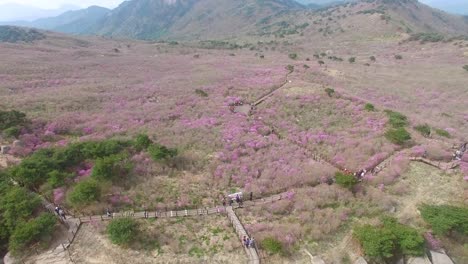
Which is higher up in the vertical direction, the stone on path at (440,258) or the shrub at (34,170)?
the shrub at (34,170)

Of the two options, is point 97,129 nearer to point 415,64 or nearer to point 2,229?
point 2,229

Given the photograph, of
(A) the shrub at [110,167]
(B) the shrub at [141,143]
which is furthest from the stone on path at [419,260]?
(B) the shrub at [141,143]

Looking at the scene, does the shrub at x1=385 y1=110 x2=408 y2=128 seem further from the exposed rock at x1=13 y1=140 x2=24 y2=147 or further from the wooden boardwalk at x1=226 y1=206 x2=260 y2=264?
the exposed rock at x1=13 y1=140 x2=24 y2=147

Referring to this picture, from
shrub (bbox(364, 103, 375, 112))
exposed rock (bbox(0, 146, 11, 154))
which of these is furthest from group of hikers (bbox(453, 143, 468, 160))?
exposed rock (bbox(0, 146, 11, 154))

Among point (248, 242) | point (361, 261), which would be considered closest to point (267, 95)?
point (248, 242)

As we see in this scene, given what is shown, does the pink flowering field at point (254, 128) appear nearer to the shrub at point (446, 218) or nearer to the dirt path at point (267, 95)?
the dirt path at point (267, 95)

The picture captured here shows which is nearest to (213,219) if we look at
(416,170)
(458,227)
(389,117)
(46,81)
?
(458,227)
